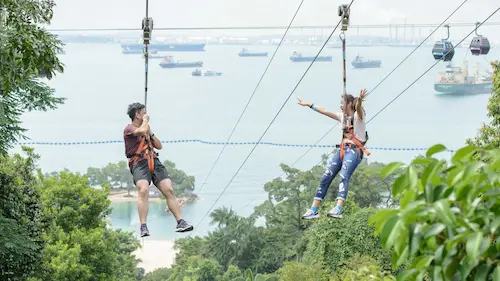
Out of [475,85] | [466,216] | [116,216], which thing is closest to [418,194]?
[466,216]

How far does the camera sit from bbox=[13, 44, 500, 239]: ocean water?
10706 centimetres

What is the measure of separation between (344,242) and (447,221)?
30.4 metres

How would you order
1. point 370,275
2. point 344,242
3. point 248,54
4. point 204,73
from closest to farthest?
point 370,275 < point 344,242 < point 204,73 < point 248,54

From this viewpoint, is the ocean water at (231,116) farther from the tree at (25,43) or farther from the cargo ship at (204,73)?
the tree at (25,43)

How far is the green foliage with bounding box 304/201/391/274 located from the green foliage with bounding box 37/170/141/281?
863cm

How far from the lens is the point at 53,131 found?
129 m

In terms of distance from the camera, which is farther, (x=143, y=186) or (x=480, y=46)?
(x=480, y=46)

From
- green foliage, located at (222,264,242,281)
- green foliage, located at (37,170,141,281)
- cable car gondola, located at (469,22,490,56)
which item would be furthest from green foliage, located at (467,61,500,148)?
green foliage, located at (222,264,242,281)

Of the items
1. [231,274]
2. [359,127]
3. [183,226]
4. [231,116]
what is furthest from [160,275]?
[231,116]

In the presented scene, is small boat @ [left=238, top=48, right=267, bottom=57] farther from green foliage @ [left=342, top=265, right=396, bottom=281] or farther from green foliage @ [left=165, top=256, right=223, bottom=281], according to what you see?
green foliage @ [left=342, top=265, right=396, bottom=281]

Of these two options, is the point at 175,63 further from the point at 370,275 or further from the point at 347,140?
the point at 370,275

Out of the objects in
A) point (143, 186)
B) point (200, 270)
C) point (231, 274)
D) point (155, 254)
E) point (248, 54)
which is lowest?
point (155, 254)

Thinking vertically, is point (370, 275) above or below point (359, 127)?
below

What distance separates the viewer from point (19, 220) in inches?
803
